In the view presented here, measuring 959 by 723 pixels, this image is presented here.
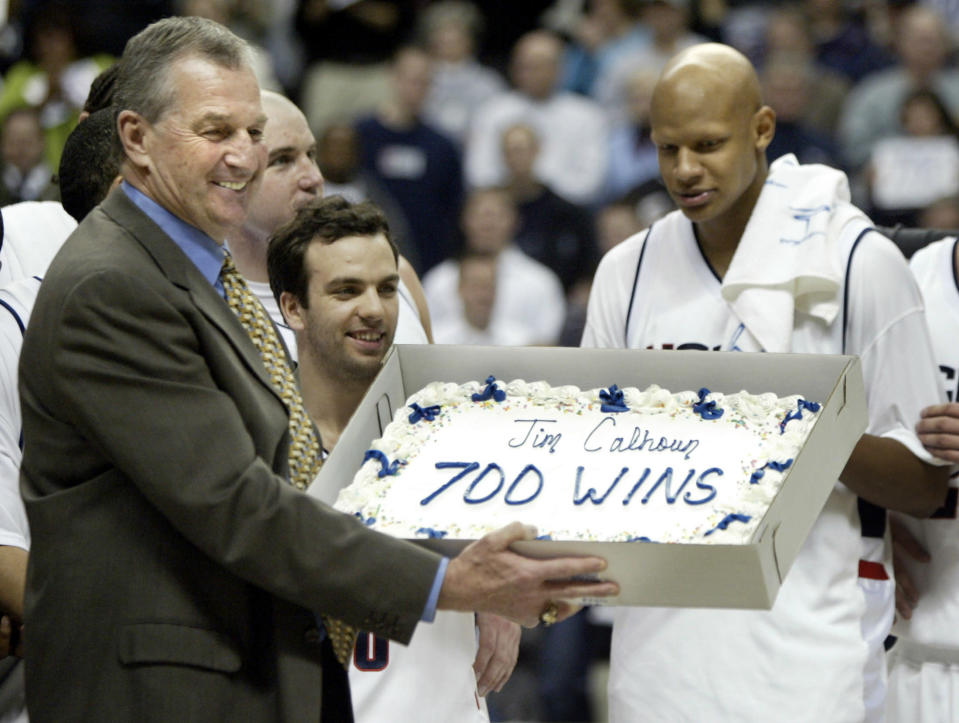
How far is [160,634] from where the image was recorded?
2.11 m

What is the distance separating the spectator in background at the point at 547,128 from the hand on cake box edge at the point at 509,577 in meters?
5.59

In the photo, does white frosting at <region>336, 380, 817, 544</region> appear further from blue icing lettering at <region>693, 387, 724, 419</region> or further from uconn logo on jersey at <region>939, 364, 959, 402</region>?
uconn logo on jersey at <region>939, 364, 959, 402</region>

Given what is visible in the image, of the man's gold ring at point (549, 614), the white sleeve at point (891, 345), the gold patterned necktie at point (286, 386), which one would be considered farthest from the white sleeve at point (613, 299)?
the man's gold ring at point (549, 614)

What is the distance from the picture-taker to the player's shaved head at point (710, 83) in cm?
328

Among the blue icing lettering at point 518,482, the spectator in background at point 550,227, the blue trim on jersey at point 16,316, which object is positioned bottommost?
the spectator in background at point 550,227

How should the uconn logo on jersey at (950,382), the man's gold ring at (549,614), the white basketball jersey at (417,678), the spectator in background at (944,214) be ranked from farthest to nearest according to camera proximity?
the spectator in background at (944,214) → the uconn logo on jersey at (950,382) → the white basketball jersey at (417,678) → the man's gold ring at (549,614)

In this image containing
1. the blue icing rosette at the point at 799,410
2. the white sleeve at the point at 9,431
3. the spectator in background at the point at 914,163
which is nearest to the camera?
the blue icing rosette at the point at 799,410

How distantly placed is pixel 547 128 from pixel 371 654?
5547mm

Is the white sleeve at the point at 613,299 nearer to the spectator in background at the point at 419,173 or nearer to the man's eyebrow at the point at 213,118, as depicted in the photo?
the man's eyebrow at the point at 213,118

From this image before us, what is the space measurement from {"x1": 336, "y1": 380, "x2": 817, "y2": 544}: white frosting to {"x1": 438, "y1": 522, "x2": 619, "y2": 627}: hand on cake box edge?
0.23ft

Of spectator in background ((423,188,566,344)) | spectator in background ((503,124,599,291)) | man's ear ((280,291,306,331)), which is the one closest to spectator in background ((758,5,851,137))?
spectator in background ((503,124,599,291))

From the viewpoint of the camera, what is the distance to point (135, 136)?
226 centimetres

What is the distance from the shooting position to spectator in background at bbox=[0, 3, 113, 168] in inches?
318

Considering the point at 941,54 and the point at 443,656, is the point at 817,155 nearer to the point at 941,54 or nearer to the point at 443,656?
the point at 941,54
